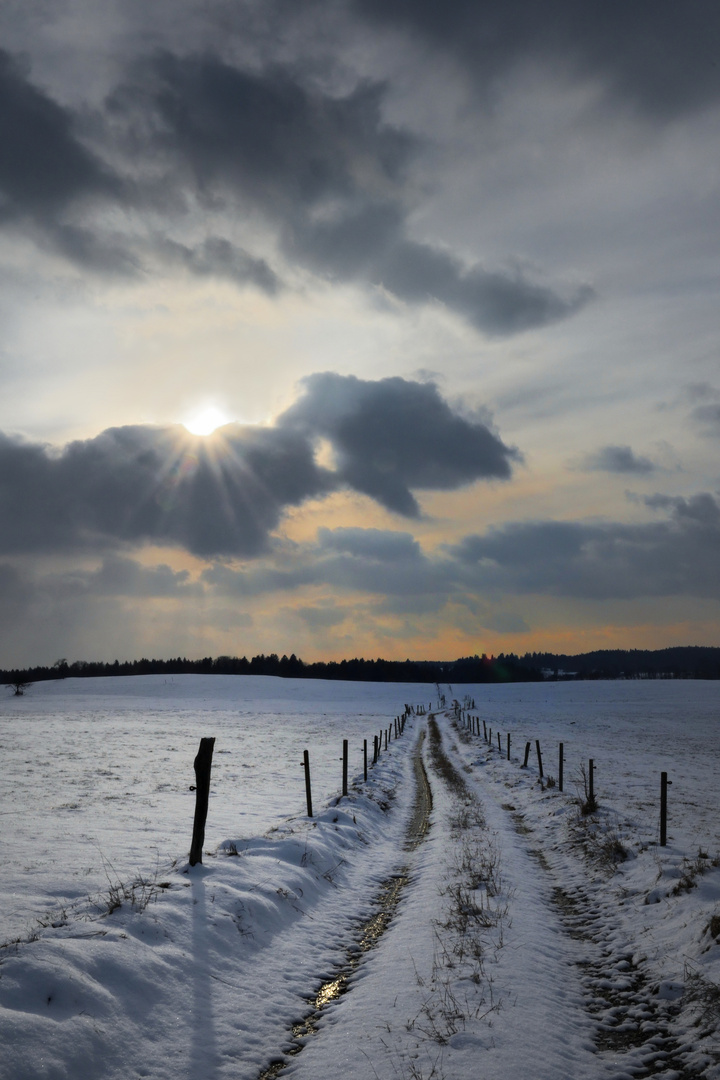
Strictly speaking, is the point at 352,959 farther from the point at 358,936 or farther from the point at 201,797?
the point at 201,797

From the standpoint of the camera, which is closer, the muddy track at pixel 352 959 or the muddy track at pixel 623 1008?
the muddy track at pixel 623 1008

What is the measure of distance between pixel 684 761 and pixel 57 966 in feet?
116

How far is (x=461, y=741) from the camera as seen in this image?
141 ft

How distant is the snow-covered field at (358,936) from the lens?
17.6 feet

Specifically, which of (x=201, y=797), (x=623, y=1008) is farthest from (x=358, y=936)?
(x=623, y=1008)

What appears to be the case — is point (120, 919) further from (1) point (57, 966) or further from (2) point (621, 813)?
(2) point (621, 813)

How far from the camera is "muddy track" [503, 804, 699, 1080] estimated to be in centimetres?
542

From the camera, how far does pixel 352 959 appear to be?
7.77 meters

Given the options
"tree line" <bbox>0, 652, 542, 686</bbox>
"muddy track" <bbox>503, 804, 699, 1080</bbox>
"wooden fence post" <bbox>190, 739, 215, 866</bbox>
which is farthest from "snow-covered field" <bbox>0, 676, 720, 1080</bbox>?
"tree line" <bbox>0, 652, 542, 686</bbox>

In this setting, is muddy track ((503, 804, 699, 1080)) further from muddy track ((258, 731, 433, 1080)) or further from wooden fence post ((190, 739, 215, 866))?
wooden fence post ((190, 739, 215, 866))

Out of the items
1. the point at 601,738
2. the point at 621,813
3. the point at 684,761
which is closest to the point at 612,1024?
the point at 621,813

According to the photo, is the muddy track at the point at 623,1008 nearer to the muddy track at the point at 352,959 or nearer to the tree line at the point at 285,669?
the muddy track at the point at 352,959

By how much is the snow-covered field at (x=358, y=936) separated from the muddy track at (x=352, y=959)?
5cm

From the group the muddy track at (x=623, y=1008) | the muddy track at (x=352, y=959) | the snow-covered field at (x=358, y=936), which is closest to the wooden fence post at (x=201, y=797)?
the snow-covered field at (x=358, y=936)
